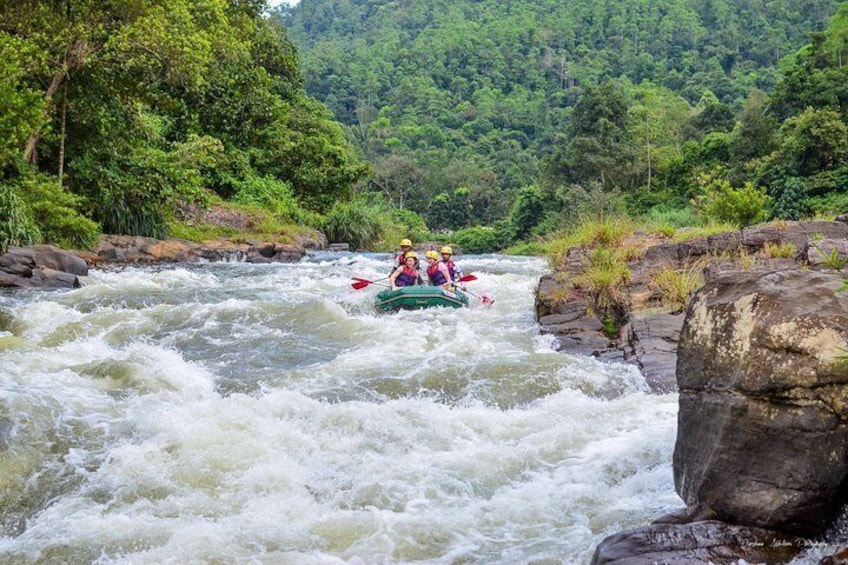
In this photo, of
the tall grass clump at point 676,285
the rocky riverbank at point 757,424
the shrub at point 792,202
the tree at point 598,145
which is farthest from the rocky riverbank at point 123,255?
the tree at point 598,145

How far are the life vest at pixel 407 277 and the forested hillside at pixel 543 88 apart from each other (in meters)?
24.8

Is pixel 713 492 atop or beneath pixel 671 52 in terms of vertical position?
beneath

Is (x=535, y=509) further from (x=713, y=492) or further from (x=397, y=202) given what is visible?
(x=397, y=202)

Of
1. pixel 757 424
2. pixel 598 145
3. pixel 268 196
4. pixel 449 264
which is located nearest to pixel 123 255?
pixel 449 264

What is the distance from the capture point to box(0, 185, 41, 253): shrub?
14.2m

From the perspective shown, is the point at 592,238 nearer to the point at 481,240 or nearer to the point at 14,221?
the point at 14,221

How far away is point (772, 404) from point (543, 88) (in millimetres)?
91322

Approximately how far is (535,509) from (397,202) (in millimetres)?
56453

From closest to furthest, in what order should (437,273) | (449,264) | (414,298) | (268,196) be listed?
(414,298), (437,273), (449,264), (268,196)

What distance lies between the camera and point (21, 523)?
4457mm

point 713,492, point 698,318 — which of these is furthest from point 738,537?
point 698,318

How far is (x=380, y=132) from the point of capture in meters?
76.9

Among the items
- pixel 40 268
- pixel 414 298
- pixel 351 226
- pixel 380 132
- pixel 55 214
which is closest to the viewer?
pixel 414 298

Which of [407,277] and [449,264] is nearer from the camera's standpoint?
[407,277]
